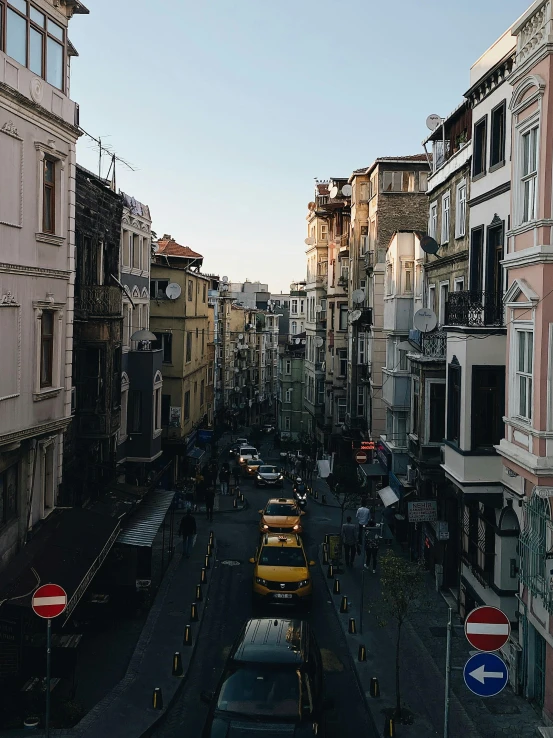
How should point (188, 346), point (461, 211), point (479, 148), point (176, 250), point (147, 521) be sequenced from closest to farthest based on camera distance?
point (479, 148), point (147, 521), point (461, 211), point (188, 346), point (176, 250)

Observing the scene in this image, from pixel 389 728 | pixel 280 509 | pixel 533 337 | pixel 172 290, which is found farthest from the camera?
pixel 172 290

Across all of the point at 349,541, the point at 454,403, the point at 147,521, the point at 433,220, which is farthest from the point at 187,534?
the point at 433,220

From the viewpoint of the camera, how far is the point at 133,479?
3356 cm

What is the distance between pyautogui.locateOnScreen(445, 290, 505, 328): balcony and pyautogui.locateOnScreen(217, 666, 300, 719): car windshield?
948 cm

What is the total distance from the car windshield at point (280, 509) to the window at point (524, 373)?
1869 cm

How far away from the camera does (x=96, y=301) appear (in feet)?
80.8

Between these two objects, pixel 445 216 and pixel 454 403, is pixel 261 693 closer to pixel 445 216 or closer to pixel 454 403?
pixel 454 403

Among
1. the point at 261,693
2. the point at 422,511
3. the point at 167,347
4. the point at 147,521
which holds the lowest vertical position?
the point at 261,693

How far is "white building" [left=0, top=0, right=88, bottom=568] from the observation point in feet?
53.3

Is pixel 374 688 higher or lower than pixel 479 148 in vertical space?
lower

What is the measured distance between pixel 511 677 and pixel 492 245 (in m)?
10.1

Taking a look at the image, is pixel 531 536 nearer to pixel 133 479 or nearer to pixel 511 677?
pixel 511 677

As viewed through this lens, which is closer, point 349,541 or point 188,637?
point 188,637

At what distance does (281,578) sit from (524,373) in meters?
10.1
